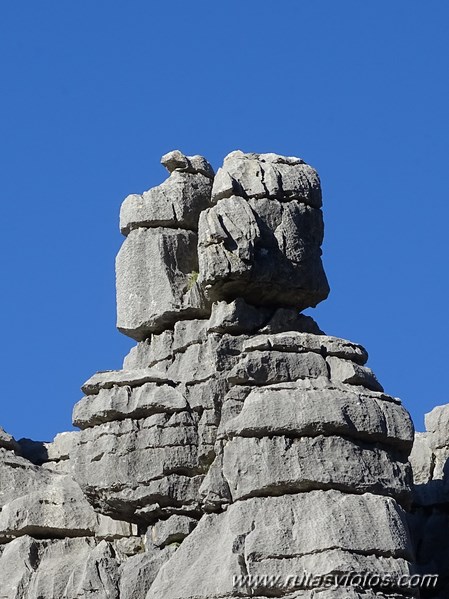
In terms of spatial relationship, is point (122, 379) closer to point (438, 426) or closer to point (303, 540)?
point (303, 540)

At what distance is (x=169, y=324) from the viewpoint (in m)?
28.8

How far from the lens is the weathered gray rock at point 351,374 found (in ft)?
85.8

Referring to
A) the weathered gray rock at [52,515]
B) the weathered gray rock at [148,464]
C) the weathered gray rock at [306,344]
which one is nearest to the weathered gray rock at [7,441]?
the weathered gray rock at [52,515]

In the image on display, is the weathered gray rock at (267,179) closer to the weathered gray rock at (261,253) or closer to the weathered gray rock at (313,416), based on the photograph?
the weathered gray rock at (261,253)

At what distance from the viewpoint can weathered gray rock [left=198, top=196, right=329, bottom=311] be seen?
27.3 meters

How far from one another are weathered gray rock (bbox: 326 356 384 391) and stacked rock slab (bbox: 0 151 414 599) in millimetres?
31

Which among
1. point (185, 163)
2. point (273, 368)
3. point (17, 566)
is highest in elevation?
point (185, 163)

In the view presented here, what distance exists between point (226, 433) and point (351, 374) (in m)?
1.96

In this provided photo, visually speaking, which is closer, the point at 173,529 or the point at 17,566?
the point at 173,529

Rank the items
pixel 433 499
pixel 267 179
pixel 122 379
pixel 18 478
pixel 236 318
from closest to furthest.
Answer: pixel 236 318 < pixel 122 379 < pixel 267 179 < pixel 433 499 < pixel 18 478

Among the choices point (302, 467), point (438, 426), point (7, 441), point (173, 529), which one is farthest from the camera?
point (7, 441)

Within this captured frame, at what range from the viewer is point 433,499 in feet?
95.6

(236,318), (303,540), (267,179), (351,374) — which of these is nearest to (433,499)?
(351,374)

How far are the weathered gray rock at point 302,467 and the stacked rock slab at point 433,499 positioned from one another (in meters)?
2.87
